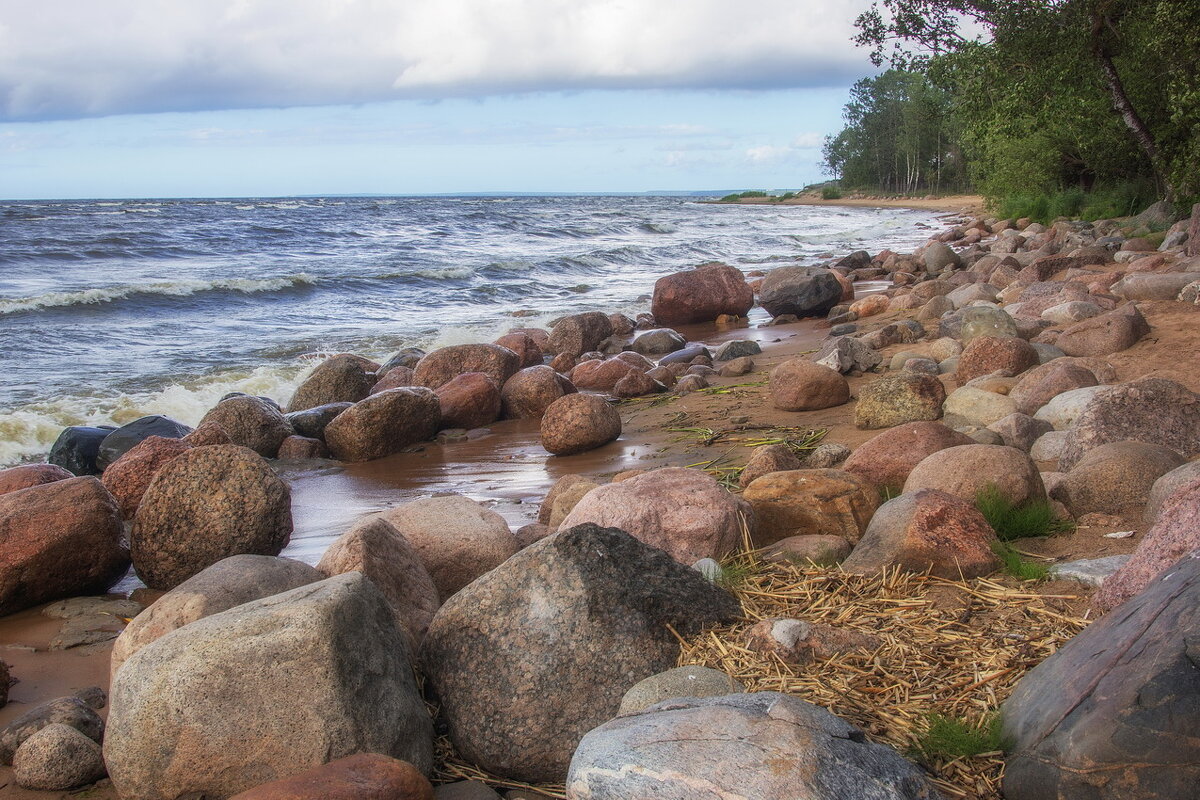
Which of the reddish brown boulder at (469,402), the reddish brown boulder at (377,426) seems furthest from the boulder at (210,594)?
the reddish brown boulder at (469,402)

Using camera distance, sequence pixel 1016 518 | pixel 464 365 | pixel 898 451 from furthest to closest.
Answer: pixel 464 365
pixel 898 451
pixel 1016 518

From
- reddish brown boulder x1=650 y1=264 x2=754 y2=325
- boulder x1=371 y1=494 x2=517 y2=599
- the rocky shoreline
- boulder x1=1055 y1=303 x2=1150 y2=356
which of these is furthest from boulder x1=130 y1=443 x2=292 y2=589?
reddish brown boulder x1=650 y1=264 x2=754 y2=325

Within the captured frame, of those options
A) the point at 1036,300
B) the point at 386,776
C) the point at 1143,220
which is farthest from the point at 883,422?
the point at 1143,220

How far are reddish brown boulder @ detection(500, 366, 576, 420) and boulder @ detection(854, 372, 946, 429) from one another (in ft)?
Result: 11.8

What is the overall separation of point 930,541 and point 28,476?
21.0 ft

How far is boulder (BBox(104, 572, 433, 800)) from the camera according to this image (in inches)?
117

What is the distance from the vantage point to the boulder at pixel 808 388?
845cm

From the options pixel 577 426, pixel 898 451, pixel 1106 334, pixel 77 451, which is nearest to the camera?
pixel 898 451

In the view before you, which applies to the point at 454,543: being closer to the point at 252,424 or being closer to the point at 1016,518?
the point at 1016,518

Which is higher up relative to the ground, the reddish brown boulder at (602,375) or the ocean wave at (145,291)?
the ocean wave at (145,291)

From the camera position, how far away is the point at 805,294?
16.3 meters

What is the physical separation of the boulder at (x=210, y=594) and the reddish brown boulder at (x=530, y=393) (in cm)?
605

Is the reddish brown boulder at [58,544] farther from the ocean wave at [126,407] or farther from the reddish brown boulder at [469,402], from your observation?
the reddish brown boulder at [469,402]

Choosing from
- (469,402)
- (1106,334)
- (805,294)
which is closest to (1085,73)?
(805,294)
